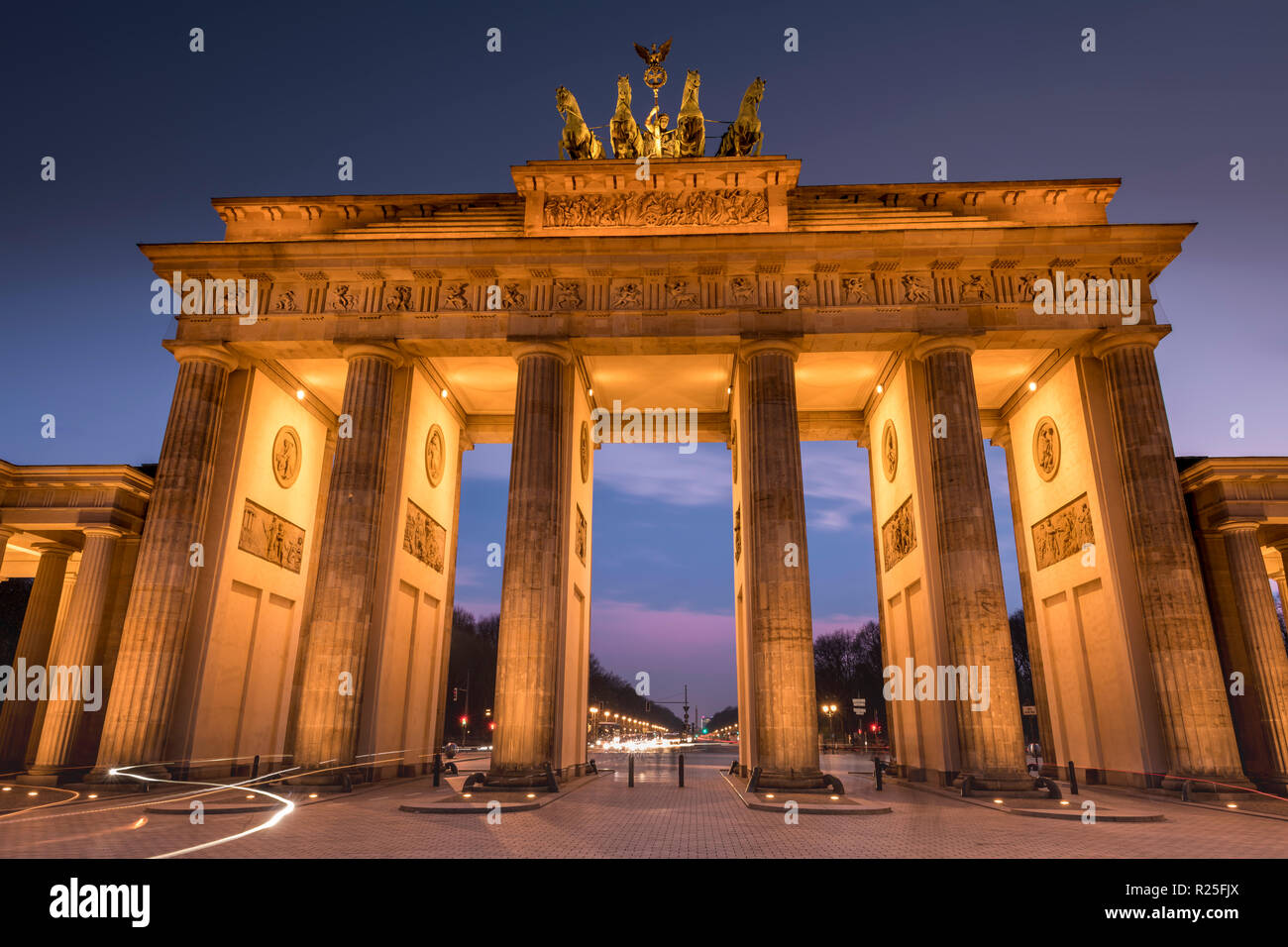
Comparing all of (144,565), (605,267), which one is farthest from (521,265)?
(144,565)

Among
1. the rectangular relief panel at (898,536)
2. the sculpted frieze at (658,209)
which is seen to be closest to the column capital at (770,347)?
the sculpted frieze at (658,209)

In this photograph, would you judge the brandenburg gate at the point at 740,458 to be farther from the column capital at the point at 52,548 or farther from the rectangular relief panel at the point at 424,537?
the column capital at the point at 52,548

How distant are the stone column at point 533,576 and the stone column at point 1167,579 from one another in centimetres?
1522

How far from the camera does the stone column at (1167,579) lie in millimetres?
17453

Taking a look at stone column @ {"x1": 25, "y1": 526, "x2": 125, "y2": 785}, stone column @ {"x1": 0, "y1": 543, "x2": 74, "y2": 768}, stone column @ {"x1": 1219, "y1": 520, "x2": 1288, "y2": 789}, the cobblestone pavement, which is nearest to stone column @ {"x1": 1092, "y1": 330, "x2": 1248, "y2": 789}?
stone column @ {"x1": 1219, "y1": 520, "x2": 1288, "y2": 789}

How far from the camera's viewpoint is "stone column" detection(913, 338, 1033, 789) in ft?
57.0

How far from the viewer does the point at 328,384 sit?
1001 inches

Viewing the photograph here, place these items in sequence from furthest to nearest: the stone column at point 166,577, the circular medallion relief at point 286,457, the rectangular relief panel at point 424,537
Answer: the circular medallion relief at point 286,457 < the rectangular relief panel at point 424,537 < the stone column at point 166,577

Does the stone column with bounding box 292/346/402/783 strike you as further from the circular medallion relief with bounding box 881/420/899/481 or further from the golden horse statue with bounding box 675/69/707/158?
the circular medallion relief with bounding box 881/420/899/481

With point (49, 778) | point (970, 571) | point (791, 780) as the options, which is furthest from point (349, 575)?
point (970, 571)

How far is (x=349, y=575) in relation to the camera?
1941 centimetres

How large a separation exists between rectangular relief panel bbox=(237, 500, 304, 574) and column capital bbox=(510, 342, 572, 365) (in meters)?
9.48

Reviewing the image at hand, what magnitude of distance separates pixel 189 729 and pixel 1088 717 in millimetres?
24859
